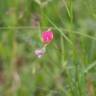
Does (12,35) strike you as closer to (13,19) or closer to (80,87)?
(13,19)

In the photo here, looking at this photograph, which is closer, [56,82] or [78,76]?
→ [78,76]

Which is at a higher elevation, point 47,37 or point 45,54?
point 47,37

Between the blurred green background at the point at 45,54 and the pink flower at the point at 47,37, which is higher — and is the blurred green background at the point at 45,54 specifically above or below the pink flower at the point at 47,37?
below

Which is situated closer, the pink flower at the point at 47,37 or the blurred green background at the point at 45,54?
the pink flower at the point at 47,37

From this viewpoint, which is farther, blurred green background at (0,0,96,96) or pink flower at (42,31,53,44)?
blurred green background at (0,0,96,96)

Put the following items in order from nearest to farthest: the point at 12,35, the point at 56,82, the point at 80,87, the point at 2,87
Result: 1. the point at 80,87
2. the point at 56,82
3. the point at 2,87
4. the point at 12,35

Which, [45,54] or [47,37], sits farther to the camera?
[45,54]

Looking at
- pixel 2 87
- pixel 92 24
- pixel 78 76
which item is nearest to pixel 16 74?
pixel 2 87

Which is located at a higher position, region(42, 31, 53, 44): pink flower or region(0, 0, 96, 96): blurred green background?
region(42, 31, 53, 44): pink flower
